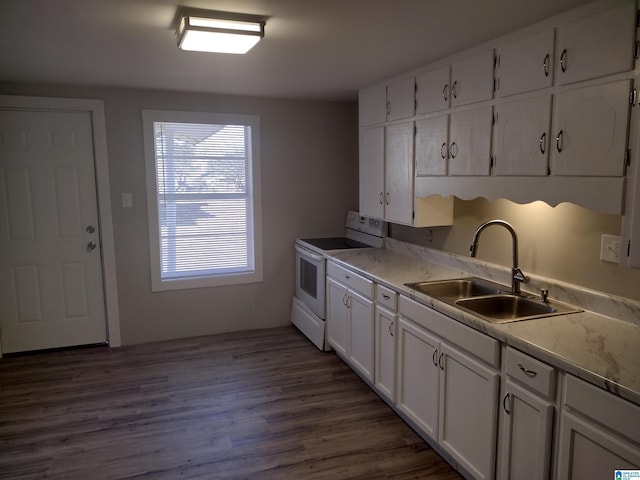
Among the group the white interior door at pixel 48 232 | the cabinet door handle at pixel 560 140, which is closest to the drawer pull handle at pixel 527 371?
the cabinet door handle at pixel 560 140

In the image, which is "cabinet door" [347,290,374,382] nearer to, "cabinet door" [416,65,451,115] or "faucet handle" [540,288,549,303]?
"faucet handle" [540,288,549,303]

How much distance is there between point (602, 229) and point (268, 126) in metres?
3.16

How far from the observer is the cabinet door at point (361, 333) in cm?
334

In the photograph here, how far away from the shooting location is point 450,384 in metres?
2.46

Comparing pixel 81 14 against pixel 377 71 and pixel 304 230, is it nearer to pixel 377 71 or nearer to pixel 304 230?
pixel 377 71

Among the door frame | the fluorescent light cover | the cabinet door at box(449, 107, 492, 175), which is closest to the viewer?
the fluorescent light cover

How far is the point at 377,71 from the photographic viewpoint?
3.38 meters

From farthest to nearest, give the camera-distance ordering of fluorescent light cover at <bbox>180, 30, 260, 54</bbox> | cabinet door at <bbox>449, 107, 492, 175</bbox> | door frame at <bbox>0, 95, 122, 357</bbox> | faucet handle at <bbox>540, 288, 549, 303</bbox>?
door frame at <bbox>0, 95, 122, 357</bbox> < cabinet door at <bbox>449, 107, 492, 175</bbox> < faucet handle at <bbox>540, 288, 549, 303</bbox> < fluorescent light cover at <bbox>180, 30, 260, 54</bbox>

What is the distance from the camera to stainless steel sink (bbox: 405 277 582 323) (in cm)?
241

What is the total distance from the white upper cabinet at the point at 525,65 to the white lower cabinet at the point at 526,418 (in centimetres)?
124

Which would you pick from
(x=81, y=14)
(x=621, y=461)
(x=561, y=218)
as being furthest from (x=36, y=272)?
(x=621, y=461)

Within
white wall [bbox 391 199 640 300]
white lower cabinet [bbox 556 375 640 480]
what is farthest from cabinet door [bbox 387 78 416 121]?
white lower cabinet [bbox 556 375 640 480]

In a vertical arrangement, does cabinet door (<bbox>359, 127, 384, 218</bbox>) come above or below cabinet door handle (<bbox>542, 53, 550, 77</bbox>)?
below

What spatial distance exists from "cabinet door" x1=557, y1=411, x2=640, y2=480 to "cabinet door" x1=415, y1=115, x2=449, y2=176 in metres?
1.66
